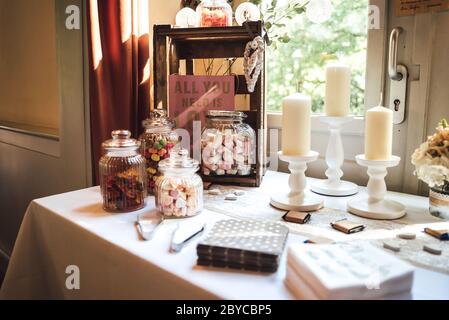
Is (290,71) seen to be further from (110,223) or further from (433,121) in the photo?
(110,223)

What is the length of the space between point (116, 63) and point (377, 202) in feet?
3.39

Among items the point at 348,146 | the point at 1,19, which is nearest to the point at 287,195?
the point at 348,146

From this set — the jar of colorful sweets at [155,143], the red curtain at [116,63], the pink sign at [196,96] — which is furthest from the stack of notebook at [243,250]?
the red curtain at [116,63]

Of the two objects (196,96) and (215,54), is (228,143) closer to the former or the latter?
(196,96)

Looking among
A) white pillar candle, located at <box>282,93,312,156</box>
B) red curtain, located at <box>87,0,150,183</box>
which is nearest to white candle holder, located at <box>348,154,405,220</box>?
white pillar candle, located at <box>282,93,312,156</box>

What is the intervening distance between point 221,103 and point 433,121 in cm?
64

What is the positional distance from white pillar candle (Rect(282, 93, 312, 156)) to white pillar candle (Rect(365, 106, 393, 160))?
16cm

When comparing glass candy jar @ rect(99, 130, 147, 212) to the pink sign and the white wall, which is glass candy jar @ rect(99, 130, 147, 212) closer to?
the pink sign

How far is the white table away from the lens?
67 cm

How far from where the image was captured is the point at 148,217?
38.5 inches

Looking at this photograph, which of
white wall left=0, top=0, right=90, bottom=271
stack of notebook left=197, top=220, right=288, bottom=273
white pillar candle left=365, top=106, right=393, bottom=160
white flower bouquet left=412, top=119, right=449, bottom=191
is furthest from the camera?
white wall left=0, top=0, right=90, bottom=271

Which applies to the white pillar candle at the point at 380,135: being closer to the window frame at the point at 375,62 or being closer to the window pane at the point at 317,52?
the window frame at the point at 375,62

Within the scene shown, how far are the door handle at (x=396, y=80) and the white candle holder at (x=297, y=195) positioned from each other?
0.33 metres
